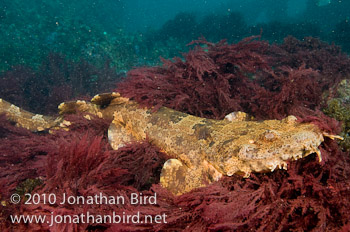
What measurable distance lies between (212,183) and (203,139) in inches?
31.9

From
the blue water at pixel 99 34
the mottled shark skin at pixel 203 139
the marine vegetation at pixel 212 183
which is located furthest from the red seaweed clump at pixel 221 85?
the blue water at pixel 99 34

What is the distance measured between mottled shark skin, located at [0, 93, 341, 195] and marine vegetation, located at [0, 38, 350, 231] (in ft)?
0.40

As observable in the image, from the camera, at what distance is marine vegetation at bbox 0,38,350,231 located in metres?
2.22

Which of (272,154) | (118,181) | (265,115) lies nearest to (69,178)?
(118,181)

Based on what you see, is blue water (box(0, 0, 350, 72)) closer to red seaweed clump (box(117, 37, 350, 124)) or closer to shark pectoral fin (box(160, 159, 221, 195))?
red seaweed clump (box(117, 37, 350, 124))

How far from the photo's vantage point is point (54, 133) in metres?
4.48

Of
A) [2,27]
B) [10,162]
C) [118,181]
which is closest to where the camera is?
[118,181]

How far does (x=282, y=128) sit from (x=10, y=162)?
4975mm

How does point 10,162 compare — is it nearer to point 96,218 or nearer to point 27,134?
point 27,134

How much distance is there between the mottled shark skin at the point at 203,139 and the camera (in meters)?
2.29

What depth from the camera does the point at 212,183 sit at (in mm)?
2639

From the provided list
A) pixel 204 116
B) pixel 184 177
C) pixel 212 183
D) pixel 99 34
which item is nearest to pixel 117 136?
pixel 184 177

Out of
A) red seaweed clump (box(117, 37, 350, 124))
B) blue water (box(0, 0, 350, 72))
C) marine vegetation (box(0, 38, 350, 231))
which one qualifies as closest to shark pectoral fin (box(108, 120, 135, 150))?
marine vegetation (box(0, 38, 350, 231))

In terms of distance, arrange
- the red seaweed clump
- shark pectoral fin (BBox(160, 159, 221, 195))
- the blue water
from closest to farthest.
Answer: shark pectoral fin (BBox(160, 159, 221, 195))
the red seaweed clump
the blue water
